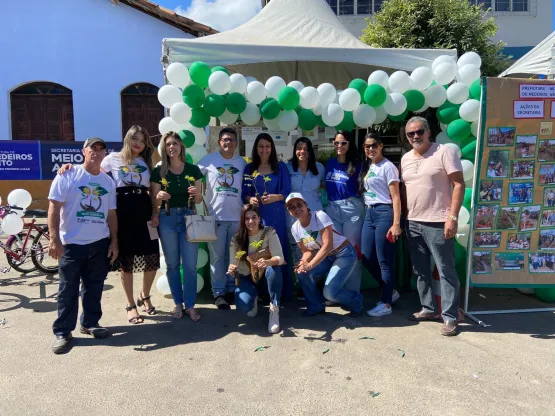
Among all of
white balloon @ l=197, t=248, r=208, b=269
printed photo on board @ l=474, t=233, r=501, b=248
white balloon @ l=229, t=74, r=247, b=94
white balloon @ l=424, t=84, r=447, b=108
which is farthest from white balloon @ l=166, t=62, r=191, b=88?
printed photo on board @ l=474, t=233, r=501, b=248

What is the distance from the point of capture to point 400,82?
4074 mm

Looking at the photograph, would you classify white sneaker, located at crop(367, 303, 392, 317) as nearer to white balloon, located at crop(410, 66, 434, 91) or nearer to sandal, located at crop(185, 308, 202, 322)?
sandal, located at crop(185, 308, 202, 322)

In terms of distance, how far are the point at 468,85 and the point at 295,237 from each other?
2360mm

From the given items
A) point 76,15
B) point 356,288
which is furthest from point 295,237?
point 76,15

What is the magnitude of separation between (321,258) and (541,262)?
7.04 ft

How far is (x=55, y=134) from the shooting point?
11.6 m

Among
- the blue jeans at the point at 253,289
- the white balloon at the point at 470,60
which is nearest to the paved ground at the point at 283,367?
the blue jeans at the point at 253,289

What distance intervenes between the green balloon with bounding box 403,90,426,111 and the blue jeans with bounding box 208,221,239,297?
215 cm

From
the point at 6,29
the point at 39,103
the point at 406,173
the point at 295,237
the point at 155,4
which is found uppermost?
the point at 155,4

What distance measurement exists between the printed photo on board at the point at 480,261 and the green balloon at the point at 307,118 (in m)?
2.02

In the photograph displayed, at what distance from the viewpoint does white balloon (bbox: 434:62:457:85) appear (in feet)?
13.5

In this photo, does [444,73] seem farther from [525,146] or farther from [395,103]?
[525,146]

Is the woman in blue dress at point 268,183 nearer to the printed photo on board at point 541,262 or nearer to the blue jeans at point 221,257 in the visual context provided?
the blue jeans at point 221,257

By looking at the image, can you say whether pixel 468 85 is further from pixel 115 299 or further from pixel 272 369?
pixel 115 299
